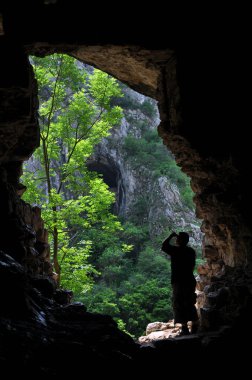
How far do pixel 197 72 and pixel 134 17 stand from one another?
210 centimetres

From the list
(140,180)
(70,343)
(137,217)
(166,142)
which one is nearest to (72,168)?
(166,142)

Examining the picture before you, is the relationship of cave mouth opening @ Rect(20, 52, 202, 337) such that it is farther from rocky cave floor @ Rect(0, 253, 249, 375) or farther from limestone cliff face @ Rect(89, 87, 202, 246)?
rocky cave floor @ Rect(0, 253, 249, 375)

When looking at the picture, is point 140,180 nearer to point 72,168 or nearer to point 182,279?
point 72,168

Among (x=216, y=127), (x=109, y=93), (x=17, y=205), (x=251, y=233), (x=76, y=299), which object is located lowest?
(x=76, y=299)

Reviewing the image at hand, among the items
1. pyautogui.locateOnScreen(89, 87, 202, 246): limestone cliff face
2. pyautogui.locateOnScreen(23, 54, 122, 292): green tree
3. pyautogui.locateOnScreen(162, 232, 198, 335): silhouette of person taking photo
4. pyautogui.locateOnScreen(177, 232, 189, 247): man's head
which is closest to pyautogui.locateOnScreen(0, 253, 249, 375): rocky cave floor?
pyautogui.locateOnScreen(162, 232, 198, 335): silhouette of person taking photo

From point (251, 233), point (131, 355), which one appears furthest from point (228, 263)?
point (131, 355)

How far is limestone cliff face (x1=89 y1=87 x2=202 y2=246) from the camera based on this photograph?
98.7 feet

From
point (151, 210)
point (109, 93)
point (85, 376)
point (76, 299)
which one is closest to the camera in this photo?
point (85, 376)

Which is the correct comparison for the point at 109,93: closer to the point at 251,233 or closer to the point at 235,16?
the point at 235,16

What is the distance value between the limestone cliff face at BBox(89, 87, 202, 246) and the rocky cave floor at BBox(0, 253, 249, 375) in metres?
21.1

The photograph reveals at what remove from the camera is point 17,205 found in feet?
29.6

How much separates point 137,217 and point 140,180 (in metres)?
3.90

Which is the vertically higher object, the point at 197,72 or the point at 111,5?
the point at 111,5

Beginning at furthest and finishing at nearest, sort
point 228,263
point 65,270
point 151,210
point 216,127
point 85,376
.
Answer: point 151,210, point 65,270, point 228,263, point 216,127, point 85,376
